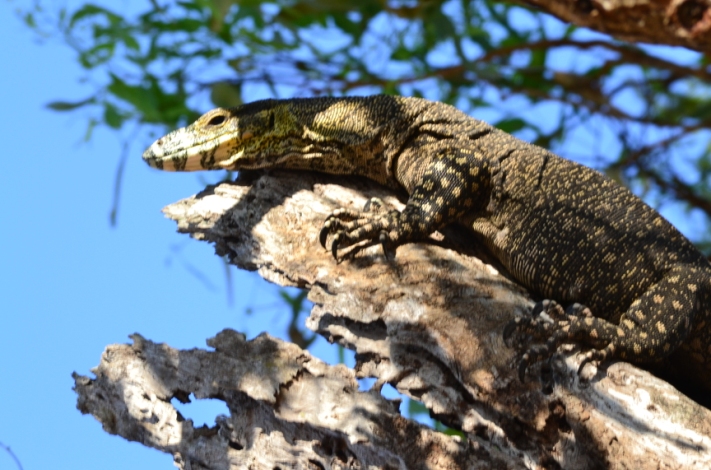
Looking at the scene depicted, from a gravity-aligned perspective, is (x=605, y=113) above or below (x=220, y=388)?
above

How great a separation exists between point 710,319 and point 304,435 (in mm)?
1909

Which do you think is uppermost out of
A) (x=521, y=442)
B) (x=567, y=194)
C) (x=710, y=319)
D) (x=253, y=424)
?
(x=567, y=194)

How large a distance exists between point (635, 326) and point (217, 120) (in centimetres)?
257

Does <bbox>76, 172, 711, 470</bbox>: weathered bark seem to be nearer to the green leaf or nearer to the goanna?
the goanna

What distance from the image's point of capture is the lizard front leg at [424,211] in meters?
3.43

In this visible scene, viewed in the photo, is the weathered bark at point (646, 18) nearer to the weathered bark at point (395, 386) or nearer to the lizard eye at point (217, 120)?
the weathered bark at point (395, 386)

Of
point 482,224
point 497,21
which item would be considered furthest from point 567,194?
point 497,21

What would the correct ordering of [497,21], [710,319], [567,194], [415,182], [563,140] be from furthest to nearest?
[563,140], [497,21], [415,182], [567,194], [710,319]

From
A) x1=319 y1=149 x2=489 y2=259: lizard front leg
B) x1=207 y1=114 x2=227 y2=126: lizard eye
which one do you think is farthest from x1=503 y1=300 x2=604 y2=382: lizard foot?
x1=207 y1=114 x2=227 y2=126: lizard eye

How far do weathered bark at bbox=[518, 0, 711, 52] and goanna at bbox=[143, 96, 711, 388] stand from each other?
0.94 m

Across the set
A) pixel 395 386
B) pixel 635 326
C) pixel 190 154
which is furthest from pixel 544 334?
pixel 190 154

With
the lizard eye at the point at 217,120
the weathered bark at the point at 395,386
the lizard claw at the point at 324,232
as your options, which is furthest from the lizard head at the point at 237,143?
the lizard claw at the point at 324,232

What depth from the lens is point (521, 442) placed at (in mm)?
2666

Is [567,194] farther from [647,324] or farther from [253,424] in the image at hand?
[253,424]
